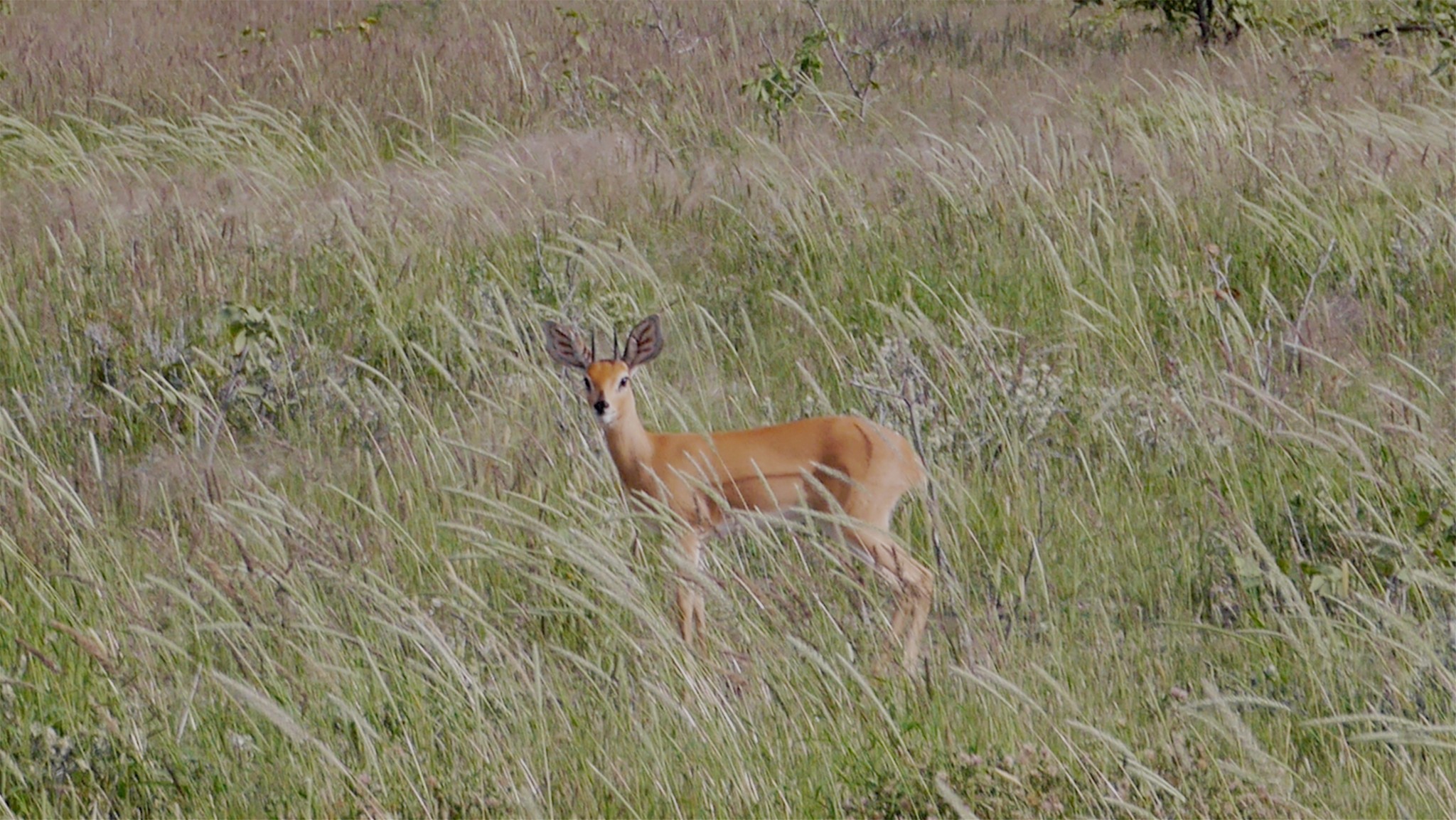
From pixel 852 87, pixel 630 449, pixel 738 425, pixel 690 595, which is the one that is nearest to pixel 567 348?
pixel 630 449

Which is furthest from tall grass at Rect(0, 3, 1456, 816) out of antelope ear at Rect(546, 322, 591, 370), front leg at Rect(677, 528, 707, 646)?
antelope ear at Rect(546, 322, 591, 370)

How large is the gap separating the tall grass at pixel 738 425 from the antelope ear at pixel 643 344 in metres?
0.22

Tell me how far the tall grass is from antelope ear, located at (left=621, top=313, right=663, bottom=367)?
0.72 feet

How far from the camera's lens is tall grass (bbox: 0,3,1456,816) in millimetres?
2789

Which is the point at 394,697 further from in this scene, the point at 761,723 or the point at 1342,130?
the point at 1342,130

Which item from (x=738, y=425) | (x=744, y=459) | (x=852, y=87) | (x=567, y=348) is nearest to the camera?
(x=744, y=459)

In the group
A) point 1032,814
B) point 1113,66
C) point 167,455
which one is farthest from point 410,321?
point 1113,66

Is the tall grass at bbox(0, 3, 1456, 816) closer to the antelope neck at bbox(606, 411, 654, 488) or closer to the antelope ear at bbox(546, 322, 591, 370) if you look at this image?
the antelope neck at bbox(606, 411, 654, 488)

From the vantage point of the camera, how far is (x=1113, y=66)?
10867 mm

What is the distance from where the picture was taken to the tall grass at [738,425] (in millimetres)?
2789

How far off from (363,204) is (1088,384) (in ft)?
12.7

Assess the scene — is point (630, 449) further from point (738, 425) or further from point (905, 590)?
point (905, 590)

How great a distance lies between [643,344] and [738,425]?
2.30 feet

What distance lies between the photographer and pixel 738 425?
4801 mm
